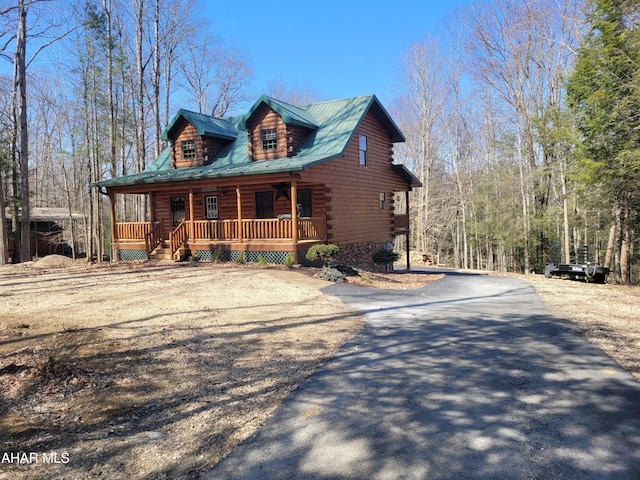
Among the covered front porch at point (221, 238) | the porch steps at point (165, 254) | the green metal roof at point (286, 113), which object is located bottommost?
the porch steps at point (165, 254)

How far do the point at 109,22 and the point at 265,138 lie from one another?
46.1 ft

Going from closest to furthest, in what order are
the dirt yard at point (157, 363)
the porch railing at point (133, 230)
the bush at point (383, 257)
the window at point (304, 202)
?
the dirt yard at point (157, 363), the window at point (304, 202), the porch railing at point (133, 230), the bush at point (383, 257)

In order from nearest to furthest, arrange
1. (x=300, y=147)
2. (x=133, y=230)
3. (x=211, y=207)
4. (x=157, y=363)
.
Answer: (x=157, y=363) < (x=300, y=147) < (x=133, y=230) < (x=211, y=207)

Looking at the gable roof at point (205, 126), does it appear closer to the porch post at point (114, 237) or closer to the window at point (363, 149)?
the porch post at point (114, 237)

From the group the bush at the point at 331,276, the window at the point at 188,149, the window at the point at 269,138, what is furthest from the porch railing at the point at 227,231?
the window at the point at 188,149

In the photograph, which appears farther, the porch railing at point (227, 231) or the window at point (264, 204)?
the window at point (264, 204)

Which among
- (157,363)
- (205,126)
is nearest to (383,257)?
(205,126)

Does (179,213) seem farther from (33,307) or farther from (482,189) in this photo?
(482,189)

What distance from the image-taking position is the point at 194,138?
20047mm

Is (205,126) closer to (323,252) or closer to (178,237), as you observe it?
(178,237)

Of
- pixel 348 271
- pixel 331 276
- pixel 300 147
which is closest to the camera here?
pixel 331 276

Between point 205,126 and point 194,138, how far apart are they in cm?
76

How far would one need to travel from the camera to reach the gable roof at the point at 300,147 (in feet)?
54.3

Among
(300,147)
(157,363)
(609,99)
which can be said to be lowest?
(157,363)
